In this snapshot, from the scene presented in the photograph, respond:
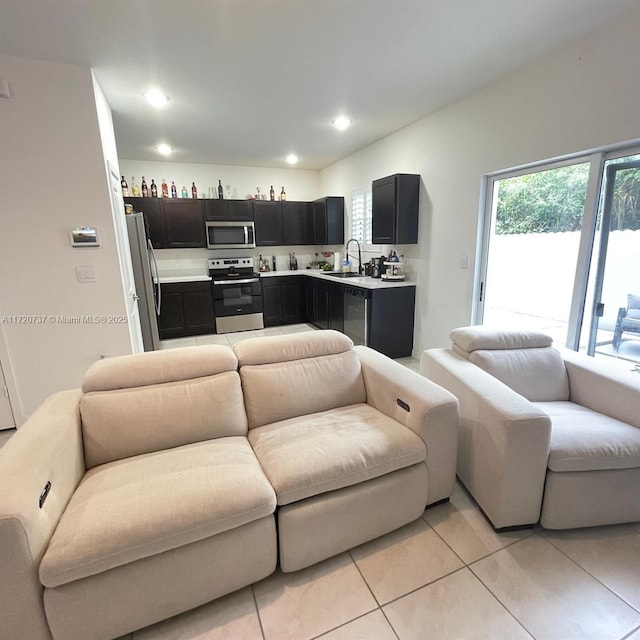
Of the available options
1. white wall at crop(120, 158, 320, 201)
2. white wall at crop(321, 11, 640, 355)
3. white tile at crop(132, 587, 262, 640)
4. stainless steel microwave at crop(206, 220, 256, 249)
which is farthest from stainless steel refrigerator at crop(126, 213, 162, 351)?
white tile at crop(132, 587, 262, 640)

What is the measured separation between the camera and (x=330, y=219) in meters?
5.50

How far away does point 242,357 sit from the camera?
1914 mm

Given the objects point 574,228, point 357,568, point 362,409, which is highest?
point 574,228

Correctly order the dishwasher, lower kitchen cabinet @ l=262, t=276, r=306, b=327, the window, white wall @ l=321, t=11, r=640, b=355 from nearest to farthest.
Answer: white wall @ l=321, t=11, r=640, b=355 < the dishwasher < the window < lower kitchen cabinet @ l=262, t=276, r=306, b=327

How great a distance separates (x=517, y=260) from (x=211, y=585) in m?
3.09

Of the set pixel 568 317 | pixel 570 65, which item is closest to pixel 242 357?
pixel 568 317

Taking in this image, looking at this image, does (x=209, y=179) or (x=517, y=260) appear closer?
(x=517, y=260)

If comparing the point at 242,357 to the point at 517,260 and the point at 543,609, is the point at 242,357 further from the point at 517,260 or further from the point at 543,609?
the point at 517,260

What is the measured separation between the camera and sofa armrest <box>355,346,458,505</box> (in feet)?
5.41

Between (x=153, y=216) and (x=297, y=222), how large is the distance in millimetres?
2265

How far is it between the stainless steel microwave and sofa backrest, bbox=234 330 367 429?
12.5 ft

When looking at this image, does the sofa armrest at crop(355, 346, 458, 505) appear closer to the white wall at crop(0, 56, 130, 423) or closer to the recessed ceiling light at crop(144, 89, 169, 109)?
the white wall at crop(0, 56, 130, 423)

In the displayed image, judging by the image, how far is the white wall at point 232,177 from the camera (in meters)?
5.18

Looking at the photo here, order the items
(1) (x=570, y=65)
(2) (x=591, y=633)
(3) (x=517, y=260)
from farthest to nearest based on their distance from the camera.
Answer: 1. (3) (x=517, y=260)
2. (1) (x=570, y=65)
3. (2) (x=591, y=633)
